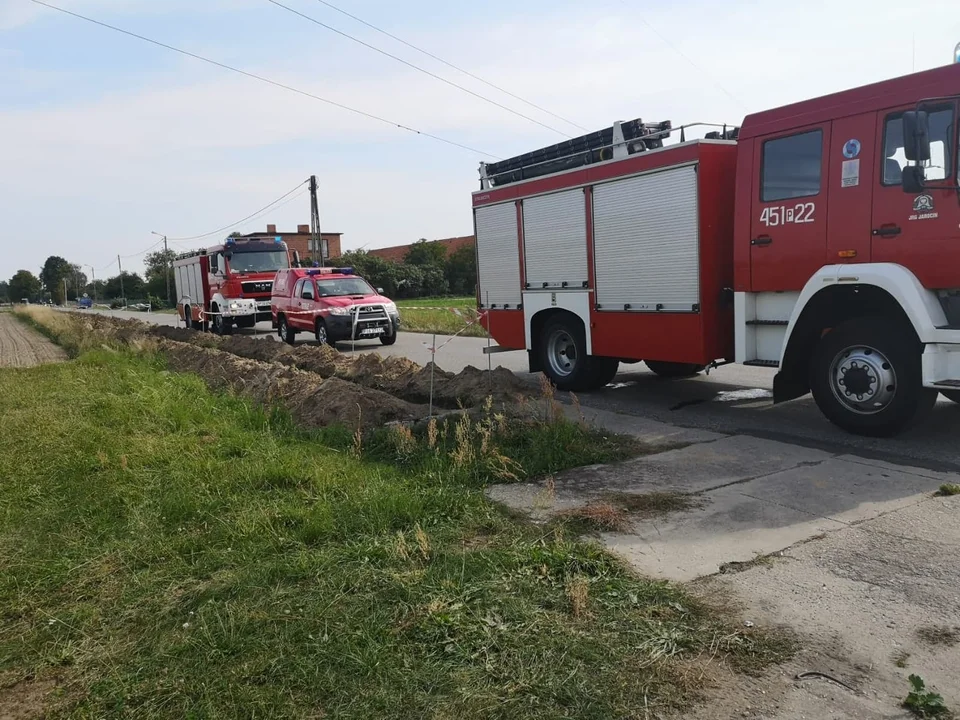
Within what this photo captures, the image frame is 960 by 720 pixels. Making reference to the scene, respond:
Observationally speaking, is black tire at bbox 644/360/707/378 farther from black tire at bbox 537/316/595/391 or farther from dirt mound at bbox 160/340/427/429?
dirt mound at bbox 160/340/427/429

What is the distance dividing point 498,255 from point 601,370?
7.93 feet

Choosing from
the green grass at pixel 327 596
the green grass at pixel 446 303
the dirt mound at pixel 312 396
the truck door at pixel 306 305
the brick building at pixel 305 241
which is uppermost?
the brick building at pixel 305 241

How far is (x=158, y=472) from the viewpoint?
6.41m

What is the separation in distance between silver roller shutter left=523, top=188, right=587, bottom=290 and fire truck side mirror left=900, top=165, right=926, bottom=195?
157 inches

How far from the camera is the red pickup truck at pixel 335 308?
741 inches

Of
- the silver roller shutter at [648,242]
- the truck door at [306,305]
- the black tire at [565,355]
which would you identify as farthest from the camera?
the truck door at [306,305]

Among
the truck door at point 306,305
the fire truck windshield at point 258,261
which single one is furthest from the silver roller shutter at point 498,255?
the fire truck windshield at point 258,261

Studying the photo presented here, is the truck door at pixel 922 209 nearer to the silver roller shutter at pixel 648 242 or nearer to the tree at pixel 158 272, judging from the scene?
the silver roller shutter at pixel 648 242

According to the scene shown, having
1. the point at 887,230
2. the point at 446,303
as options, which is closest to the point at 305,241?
the point at 446,303

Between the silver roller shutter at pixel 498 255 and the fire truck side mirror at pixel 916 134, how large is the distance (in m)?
5.61

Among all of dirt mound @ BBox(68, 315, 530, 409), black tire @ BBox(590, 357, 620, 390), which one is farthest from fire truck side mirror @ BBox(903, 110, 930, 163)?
black tire @ BBox(590, 357, 620, 390)

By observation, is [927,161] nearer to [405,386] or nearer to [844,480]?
[844,480]

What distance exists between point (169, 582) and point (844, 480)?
4829 millimetres

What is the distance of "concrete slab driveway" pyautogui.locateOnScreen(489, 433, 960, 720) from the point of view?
3094mm
